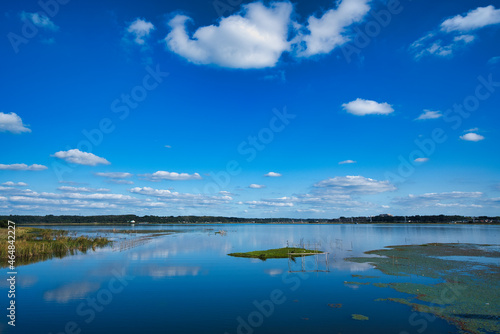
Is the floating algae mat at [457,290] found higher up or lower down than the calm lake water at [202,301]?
higher up

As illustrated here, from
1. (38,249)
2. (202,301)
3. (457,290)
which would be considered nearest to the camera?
(202,301)

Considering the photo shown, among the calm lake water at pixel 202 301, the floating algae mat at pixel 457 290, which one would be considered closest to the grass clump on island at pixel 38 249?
the calm lake water at pixel 202 301

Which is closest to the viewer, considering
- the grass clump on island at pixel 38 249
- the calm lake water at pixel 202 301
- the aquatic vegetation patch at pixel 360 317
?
the calm lake water at pixel 202 301

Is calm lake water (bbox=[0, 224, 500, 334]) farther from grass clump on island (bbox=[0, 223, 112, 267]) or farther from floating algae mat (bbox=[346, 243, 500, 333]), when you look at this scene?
grass clump on island (bbox=[0, 223, 112, 267])

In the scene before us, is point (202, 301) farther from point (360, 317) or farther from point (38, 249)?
point (38, 249)

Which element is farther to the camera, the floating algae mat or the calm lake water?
the floating algae mat

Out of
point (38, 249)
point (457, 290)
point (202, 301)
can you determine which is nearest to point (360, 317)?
point (457, 290)

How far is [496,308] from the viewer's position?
2236cm

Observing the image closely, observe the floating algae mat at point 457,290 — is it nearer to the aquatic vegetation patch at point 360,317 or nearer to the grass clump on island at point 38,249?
the aquatic vegetation patch at point 360,317

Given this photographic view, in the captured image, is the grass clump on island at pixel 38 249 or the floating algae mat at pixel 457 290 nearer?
the floating algae mat at pixel 457 290

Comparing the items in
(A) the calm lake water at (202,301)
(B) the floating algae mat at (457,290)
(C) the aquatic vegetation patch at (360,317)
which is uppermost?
(B) the floating algae mat at (457,290)

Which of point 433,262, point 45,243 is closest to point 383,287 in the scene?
point 433,262

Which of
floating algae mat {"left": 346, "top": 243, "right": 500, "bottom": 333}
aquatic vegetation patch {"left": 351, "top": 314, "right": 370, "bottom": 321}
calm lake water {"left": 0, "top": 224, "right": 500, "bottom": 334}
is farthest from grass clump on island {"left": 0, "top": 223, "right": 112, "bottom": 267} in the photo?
floating algae mat {"left": 346, "top": 243, "right": 500, "bottom": 333}

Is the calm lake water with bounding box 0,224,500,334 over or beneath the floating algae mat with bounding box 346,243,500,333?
beneath
